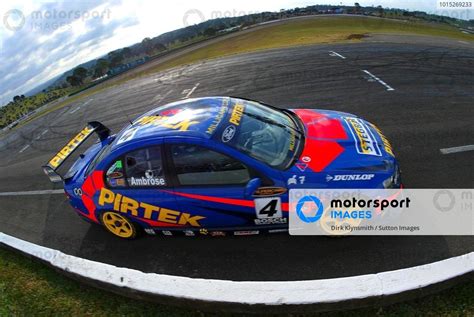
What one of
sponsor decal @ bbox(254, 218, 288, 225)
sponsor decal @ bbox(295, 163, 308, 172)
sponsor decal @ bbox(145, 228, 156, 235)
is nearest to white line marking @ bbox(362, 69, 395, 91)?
sponsor decal @ bbox(295, 163, 308, 172)

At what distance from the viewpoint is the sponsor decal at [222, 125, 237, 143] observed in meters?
4.45

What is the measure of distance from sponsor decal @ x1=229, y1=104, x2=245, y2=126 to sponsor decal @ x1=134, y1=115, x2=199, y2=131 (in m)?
0.50

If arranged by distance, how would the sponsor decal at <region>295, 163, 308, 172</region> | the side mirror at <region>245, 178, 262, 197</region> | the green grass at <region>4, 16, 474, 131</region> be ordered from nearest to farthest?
the side mirror at <region>245, 178, 262, 197</region>, the sponsor decal at <region>295, 163, 308, 172</region>, the green grass at <region>4, 16, 474, 131</region>

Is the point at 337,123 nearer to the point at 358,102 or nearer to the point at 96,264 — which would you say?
the point at 96,264

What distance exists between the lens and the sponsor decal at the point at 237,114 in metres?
4.78

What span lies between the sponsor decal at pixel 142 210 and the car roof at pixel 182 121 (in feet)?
2.34

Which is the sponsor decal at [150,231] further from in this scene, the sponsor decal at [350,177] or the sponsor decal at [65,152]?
the sponsor decal at [350,177]

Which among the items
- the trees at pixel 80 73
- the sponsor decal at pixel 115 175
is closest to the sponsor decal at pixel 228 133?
the sponsor decal at pixel 115 175

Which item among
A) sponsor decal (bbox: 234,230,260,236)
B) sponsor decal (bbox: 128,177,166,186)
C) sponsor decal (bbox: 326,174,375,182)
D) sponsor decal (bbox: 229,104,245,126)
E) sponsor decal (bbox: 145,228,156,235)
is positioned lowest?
sponsor decal (bbox: 234,230,260,236)

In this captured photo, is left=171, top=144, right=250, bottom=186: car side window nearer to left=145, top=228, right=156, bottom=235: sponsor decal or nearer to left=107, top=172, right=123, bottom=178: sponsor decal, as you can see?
left=107, top=172, right=123, bottom=178: sponsor decal

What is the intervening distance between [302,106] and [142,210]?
639 cm

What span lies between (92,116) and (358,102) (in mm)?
10423

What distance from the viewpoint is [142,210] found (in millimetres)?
4793

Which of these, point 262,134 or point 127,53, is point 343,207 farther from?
point 127,53
